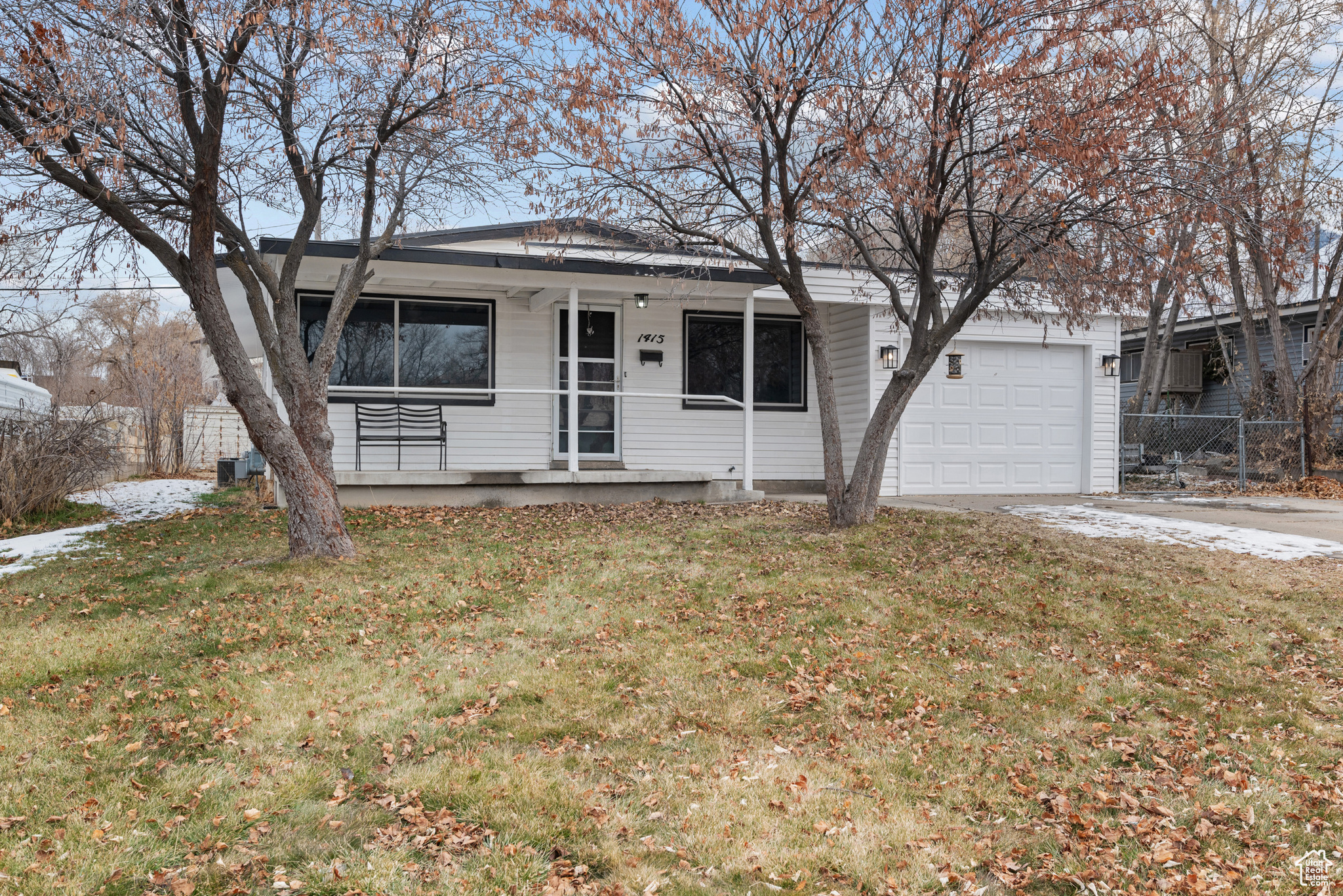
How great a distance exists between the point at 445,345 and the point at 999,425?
7363 millimetres

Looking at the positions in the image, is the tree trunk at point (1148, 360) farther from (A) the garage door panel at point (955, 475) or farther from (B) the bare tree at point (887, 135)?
(B) the bare tree at point (887, 135)

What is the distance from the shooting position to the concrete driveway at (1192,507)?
30.5 ft

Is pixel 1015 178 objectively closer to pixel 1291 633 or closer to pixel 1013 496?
pixel 1291 633

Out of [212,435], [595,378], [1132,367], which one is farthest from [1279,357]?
[212,435]

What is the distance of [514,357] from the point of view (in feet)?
38.4

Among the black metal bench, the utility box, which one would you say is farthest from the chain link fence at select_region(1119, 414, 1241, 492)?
the utility box

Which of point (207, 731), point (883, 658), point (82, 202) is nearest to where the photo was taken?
point (207, 731)

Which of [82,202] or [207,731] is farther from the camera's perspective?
[82,202]

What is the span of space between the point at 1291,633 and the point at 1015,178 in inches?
138

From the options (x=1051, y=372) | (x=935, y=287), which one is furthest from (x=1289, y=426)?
(x=935, y=287)

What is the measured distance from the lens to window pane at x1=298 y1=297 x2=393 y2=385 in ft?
36.0

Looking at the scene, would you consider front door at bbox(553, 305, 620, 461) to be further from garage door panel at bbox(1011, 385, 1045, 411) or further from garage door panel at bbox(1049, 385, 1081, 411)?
garage door panel at bbox(1049, 385, 1081, 411)

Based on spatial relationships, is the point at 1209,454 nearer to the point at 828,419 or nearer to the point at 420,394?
the point at 828,419

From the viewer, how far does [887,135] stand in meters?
7.21
